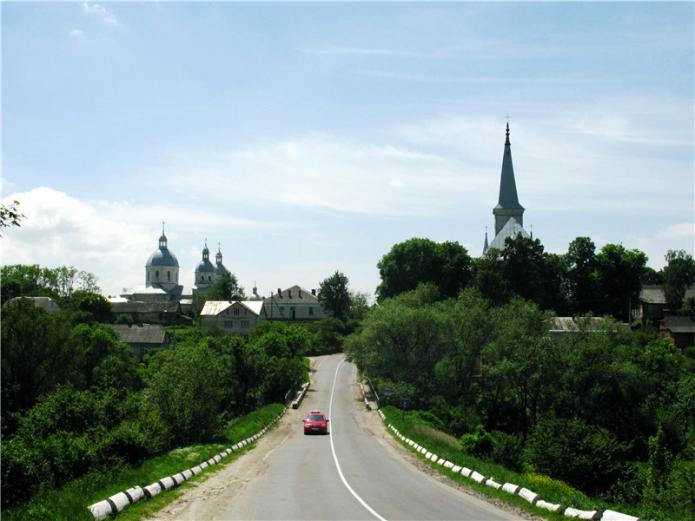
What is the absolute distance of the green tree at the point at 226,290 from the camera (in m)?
144

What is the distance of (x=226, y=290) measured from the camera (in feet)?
477

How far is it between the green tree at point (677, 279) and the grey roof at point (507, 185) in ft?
92.9

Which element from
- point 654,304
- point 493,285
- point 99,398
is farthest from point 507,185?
point 99,398

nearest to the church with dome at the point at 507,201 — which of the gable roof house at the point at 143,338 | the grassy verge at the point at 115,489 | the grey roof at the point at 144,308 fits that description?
the gable roof house at the point at 143,338

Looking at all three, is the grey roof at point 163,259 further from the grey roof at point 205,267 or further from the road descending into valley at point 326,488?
the road descending into valley at point 326,488

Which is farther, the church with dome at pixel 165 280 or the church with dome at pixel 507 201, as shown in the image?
the church with dome at pixel 165 280

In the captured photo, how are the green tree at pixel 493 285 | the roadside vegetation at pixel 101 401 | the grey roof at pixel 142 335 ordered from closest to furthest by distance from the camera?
the roadside vegetation at pixel 101 401 → the green tree at pixel 493 285 → the grey roof at pixel 142 335

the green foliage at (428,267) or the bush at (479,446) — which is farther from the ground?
the green foliage at (428,267)

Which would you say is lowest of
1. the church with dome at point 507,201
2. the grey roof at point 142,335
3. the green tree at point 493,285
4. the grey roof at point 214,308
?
the grey roof at point 142,335

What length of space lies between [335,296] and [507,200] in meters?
31.6

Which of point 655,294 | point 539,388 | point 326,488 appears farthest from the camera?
point 655,294

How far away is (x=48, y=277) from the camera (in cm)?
13038

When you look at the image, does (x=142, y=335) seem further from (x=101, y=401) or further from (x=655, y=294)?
(x=101, y=401)

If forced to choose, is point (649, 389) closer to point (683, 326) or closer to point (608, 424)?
point (608, 424)
